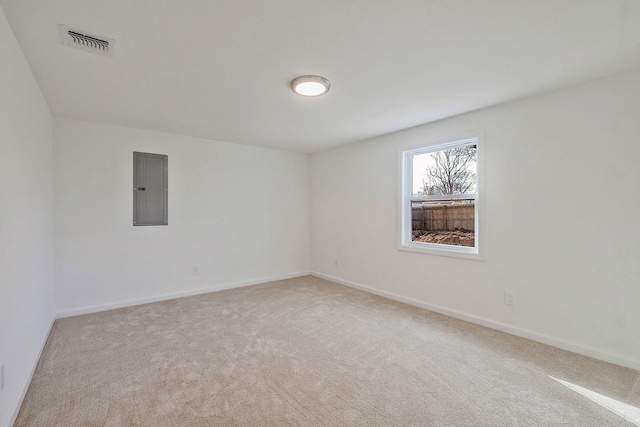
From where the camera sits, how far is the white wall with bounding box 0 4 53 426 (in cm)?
162

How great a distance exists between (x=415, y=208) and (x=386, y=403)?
260 cm

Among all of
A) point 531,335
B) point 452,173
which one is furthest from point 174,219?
point 531,335

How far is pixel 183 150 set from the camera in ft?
13.5

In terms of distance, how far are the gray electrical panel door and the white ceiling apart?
2.61ft

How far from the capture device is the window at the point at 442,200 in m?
3.28

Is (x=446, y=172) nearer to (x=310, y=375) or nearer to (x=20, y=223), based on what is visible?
(x=310, y=375)

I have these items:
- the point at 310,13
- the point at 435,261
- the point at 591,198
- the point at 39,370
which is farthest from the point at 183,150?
the point at 591,198

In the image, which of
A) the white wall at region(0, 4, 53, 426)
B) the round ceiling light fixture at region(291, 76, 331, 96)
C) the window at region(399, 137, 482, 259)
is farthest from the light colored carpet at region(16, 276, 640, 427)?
the round ceiling light fixture at region(291, 76, 331, 96)

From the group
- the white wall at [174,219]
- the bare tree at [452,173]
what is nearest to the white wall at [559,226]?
the bare tree at [452,173]

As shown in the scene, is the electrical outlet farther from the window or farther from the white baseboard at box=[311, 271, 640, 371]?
the window

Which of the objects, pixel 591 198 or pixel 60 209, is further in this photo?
pixel 60 209

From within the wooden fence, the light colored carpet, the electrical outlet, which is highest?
the wooden fence

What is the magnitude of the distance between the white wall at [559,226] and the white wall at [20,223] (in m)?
3.68

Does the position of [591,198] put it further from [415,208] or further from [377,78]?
[377,78]
